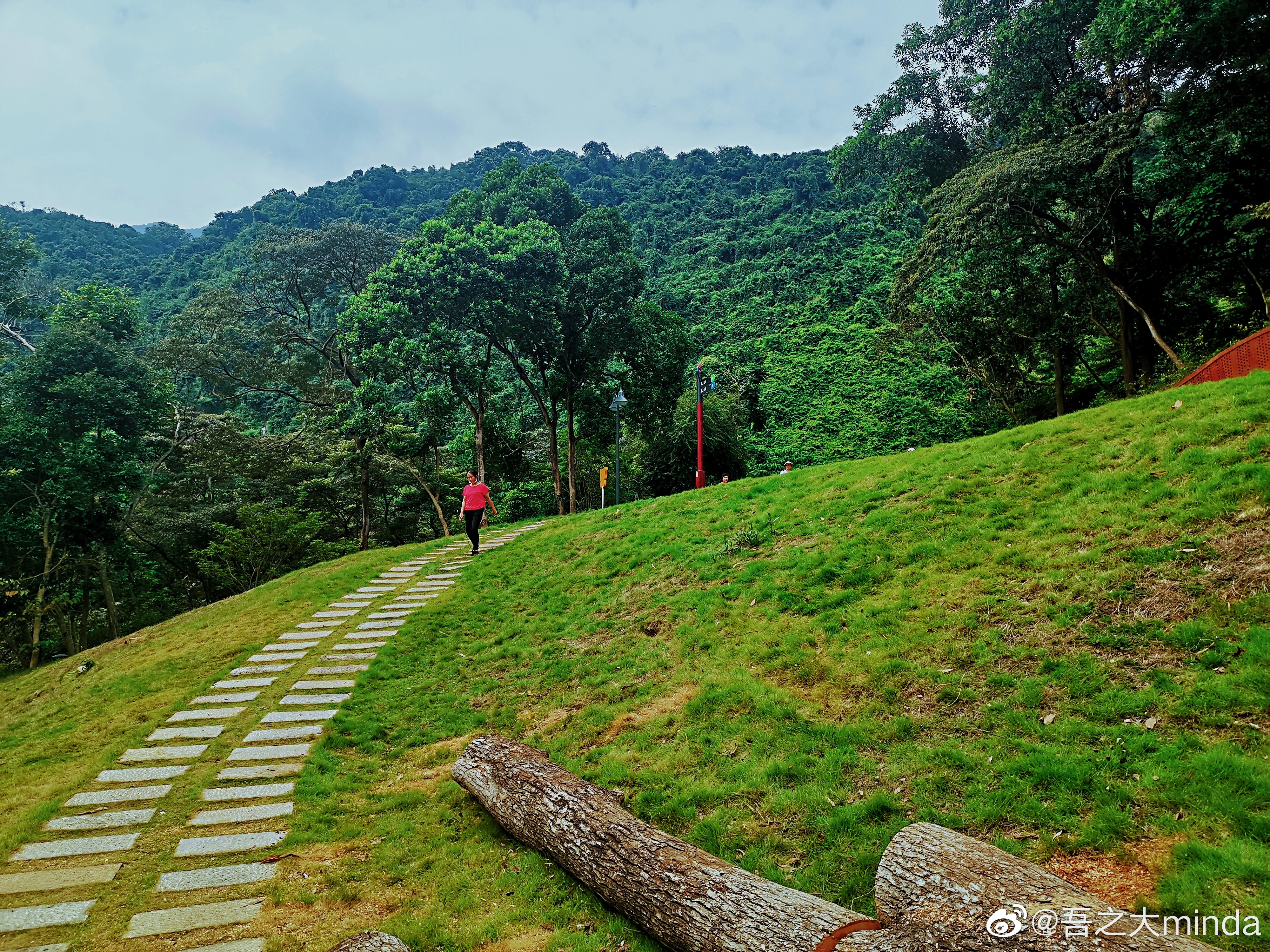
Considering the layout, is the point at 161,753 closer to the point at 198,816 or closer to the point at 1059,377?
the point at 198,816

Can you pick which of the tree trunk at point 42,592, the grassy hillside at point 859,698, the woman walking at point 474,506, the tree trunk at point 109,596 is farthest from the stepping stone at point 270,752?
the tree trunk at point 109,596

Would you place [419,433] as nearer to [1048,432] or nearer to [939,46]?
[1048,432]

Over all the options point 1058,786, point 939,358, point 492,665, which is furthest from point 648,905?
point 939,358

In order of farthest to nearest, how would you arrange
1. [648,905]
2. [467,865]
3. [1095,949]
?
[467,865] < [648,905] < [1095,949]

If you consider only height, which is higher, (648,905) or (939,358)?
(939,358)

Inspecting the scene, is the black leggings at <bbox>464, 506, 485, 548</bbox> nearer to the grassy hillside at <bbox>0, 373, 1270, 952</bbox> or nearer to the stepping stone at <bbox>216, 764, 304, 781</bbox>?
the grassy hillside at <bbox>0, 373, 1270, 952</bbox>

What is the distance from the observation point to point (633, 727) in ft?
19.8

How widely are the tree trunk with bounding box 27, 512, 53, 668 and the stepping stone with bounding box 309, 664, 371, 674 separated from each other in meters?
14.5

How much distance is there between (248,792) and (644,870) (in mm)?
4104

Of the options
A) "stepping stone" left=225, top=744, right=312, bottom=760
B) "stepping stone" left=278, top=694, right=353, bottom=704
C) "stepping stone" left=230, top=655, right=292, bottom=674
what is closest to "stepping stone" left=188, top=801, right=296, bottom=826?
"stepping stone" left=225, top=744, right=312, bottom=760

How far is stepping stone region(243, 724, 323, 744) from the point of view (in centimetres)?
664

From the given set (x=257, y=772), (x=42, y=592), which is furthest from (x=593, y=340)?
(x=42, y=592)

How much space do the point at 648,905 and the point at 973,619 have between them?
3890mm

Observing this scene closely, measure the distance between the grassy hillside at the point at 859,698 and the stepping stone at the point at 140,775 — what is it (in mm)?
292
